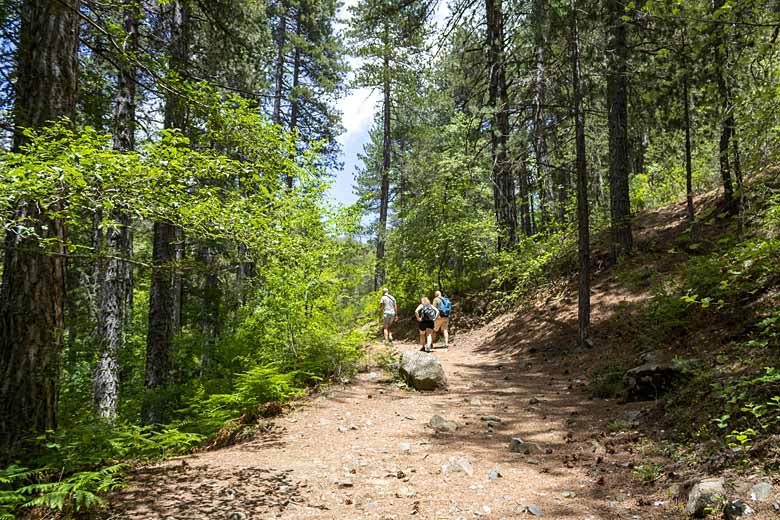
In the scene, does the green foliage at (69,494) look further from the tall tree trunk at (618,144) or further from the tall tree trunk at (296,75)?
the tall tree trunk at (296,75)

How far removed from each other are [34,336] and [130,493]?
6.36 feet

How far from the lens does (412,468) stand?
4500 millimetres

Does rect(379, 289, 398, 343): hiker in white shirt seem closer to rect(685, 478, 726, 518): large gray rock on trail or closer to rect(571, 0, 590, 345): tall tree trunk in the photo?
rect(571, 0, 590, 345): tall tree trunk

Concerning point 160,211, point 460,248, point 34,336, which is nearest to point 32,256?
point 34,336

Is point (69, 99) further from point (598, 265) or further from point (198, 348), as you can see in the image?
point (598, 265)

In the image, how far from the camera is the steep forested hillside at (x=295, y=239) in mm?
4016

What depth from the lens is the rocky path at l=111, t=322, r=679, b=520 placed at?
3545 mm

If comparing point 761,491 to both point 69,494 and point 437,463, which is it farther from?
point 69,494

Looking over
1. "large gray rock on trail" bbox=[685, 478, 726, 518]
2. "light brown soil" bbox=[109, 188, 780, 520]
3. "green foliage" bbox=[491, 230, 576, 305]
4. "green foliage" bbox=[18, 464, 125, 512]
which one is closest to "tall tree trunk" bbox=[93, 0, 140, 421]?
"light brown soil" bbox=[109, 188, 780, 520]

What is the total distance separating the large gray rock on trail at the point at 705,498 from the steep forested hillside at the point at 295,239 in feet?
1.87

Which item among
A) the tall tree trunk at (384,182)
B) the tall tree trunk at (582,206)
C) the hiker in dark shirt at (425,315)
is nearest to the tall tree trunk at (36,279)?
the hiker in dark shirt at (425,315)

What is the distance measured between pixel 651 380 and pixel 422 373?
377cm

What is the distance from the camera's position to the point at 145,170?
11.9 ft

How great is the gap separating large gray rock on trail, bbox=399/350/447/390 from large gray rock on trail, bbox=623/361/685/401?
3172 mm
